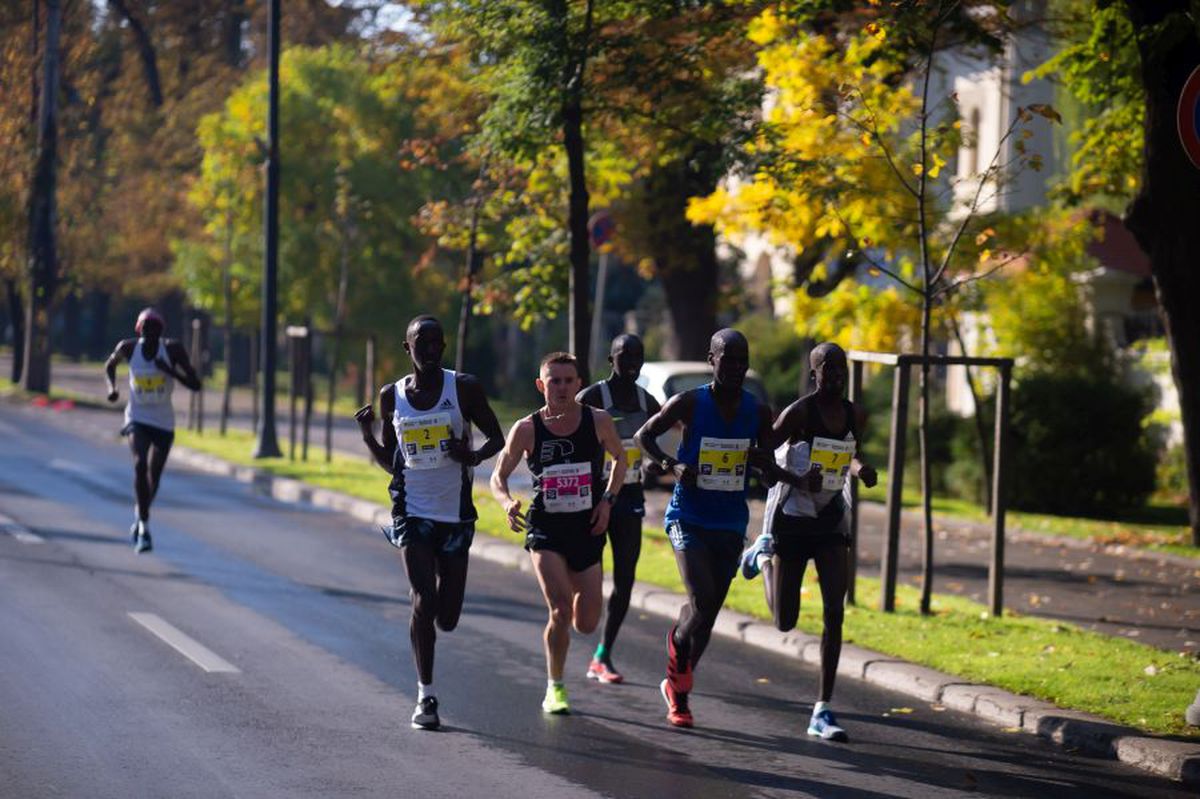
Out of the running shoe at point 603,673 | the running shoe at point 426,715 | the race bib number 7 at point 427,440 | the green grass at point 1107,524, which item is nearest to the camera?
the race bib number 7 at point 427,440

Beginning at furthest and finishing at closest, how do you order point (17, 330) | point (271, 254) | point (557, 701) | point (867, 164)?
point (17, 330) → point (271, 254) → point (867, 164) → point (557, 701)

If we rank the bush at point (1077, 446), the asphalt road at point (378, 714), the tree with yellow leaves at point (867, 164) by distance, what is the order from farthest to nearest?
the bush at point (1077, 446) < the tree with yellow leaves at point (867, 164) < the asphalt road at point (378, 714)

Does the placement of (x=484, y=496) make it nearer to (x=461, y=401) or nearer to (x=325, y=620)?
(x=325, y=620)

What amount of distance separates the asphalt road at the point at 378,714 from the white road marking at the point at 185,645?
0.12ft

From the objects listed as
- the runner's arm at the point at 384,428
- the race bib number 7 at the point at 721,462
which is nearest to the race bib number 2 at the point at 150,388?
the runner's arm at the point at 384,428

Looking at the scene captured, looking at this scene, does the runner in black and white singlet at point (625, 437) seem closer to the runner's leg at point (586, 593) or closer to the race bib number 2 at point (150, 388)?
the runner's leg at point (586, 593)

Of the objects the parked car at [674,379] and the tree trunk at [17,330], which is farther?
the tree trunk at [17,330]

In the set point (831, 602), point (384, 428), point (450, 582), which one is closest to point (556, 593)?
point (450, 582)

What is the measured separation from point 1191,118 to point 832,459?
2.25 m

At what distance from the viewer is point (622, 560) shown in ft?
33.2

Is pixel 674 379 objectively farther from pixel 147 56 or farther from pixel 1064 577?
pixel 147 56

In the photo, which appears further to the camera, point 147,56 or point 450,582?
point 147,56

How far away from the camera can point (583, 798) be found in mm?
7355

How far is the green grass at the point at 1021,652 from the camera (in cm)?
954
